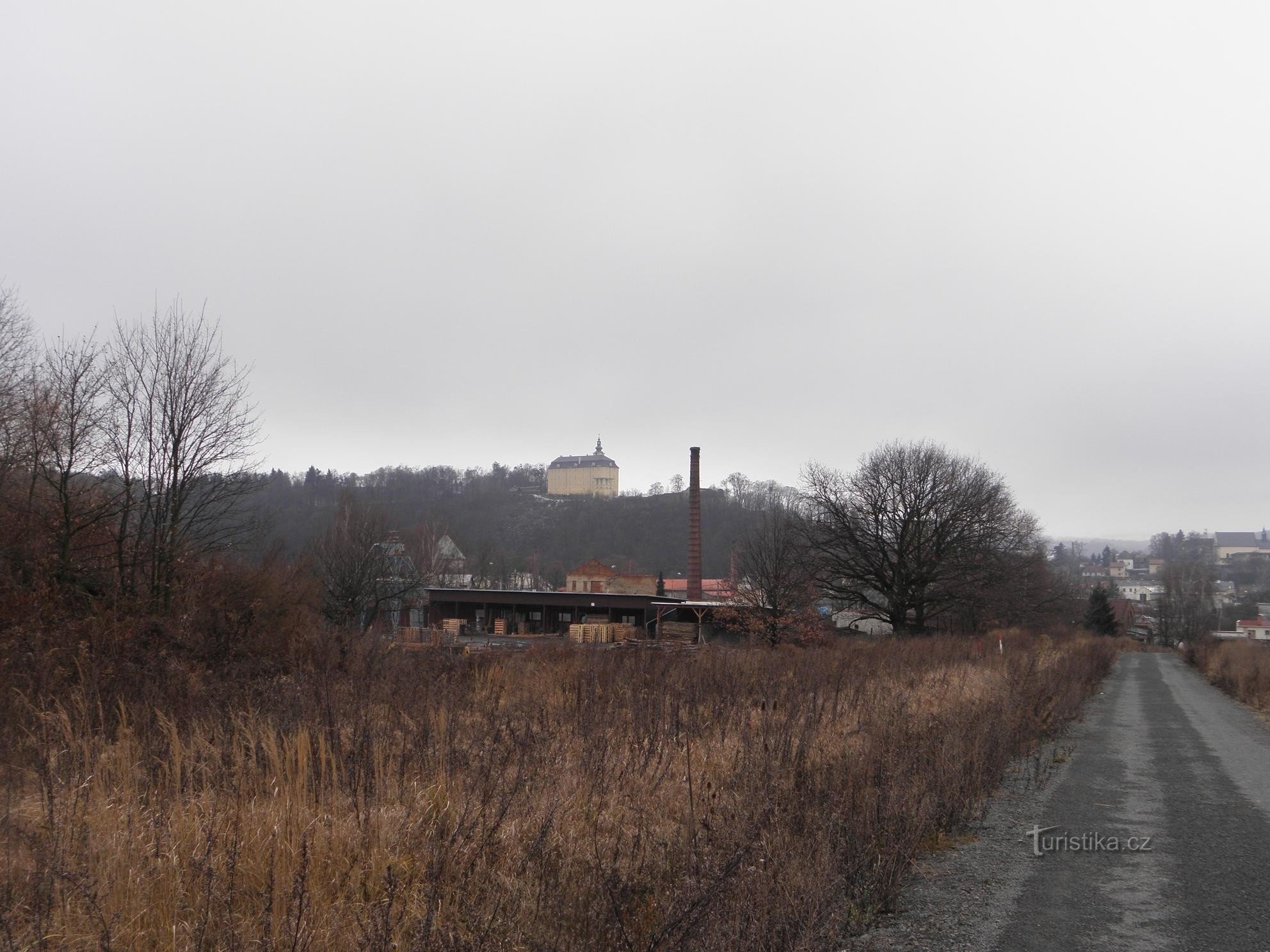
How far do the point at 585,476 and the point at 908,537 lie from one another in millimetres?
125839

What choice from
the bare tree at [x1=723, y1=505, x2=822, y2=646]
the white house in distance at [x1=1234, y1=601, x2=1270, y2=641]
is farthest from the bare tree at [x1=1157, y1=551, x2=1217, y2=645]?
the bare tree at [x1=723, y1=505, x2=822, y2=646]

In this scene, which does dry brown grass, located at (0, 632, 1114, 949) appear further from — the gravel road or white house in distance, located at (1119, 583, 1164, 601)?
white house in distance, located at (1119, 583, 1164, 601)

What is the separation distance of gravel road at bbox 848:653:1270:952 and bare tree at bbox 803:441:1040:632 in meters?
30.1

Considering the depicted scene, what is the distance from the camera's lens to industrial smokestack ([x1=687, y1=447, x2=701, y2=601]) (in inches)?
2331

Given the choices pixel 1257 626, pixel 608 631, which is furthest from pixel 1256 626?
pixel 608 631

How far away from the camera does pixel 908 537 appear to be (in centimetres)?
4200

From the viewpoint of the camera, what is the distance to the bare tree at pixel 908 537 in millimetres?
41312

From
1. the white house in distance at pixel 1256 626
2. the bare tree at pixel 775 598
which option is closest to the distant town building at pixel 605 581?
the bare tree at pixel 775 598

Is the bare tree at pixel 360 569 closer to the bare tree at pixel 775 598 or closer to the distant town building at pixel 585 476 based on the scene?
the bare tree at pixel 775 598

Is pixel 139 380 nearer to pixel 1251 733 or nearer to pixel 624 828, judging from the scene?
pixel 624 828

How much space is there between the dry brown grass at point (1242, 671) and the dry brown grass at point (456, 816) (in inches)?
791

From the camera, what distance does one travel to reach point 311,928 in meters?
3.51

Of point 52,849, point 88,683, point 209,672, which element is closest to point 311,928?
point 52,849

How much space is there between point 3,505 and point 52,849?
44.0ft
